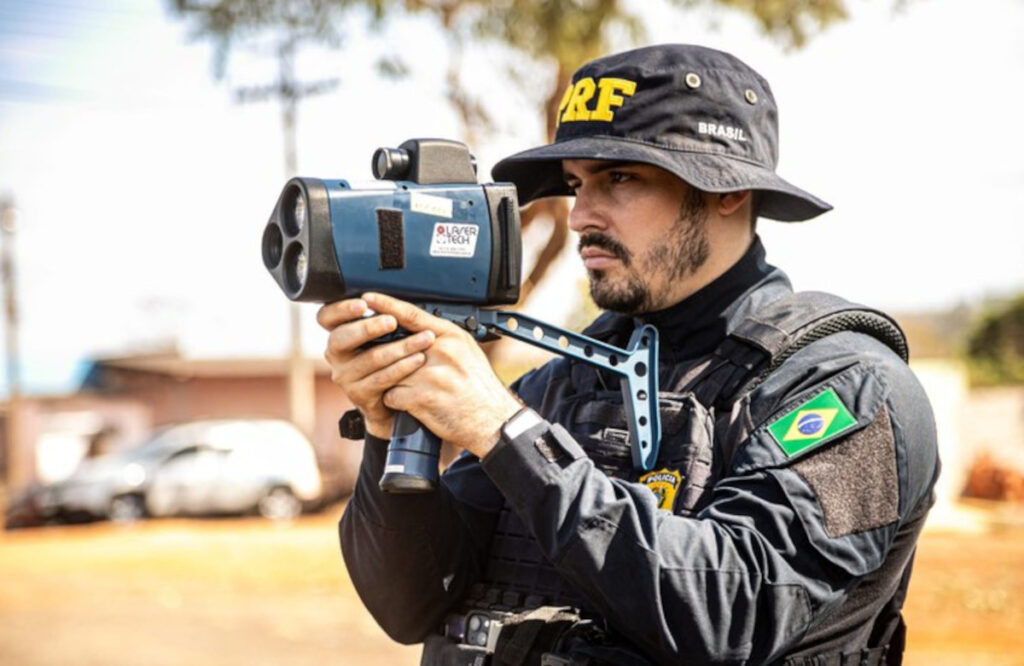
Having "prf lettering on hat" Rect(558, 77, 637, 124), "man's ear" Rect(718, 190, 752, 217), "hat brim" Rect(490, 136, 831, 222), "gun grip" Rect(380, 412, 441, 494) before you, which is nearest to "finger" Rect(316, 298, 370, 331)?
"gun grip" Rect(380, 412, 441, 494)

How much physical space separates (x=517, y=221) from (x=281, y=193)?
17.9 inches

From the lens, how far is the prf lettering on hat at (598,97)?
8.59 feet

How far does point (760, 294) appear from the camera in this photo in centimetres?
273

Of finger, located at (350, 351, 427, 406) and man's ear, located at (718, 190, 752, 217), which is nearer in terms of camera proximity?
finger, located at (350, 351, 427, 406)

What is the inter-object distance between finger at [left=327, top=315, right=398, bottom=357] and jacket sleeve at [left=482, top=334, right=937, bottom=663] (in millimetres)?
295

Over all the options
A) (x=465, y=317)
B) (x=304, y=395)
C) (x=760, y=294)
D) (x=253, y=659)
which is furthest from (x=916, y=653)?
(x=304, y=395)

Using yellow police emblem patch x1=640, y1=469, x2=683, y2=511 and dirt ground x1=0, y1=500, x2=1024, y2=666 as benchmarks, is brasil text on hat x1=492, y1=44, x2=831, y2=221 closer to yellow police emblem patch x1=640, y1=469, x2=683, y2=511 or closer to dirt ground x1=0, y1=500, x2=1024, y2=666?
yellow police emblem patch x1=640, y1=469, x2=683, y2=511

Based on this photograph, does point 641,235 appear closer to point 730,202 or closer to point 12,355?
point 730,202

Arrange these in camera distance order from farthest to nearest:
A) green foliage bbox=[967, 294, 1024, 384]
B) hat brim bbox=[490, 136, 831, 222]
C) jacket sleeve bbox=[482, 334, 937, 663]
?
green foliage bbox=[967, 294, 1024, 384], hat brim bbox=[490, 136, 831, 222], jacket sleeve bbox=[482, 334, 937, 663]

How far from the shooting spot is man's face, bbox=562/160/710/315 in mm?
2680

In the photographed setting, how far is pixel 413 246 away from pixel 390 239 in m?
0.05

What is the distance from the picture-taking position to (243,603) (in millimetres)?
13070

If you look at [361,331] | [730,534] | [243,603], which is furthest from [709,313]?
[243,603]

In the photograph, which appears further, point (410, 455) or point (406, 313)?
point (410, 455)
